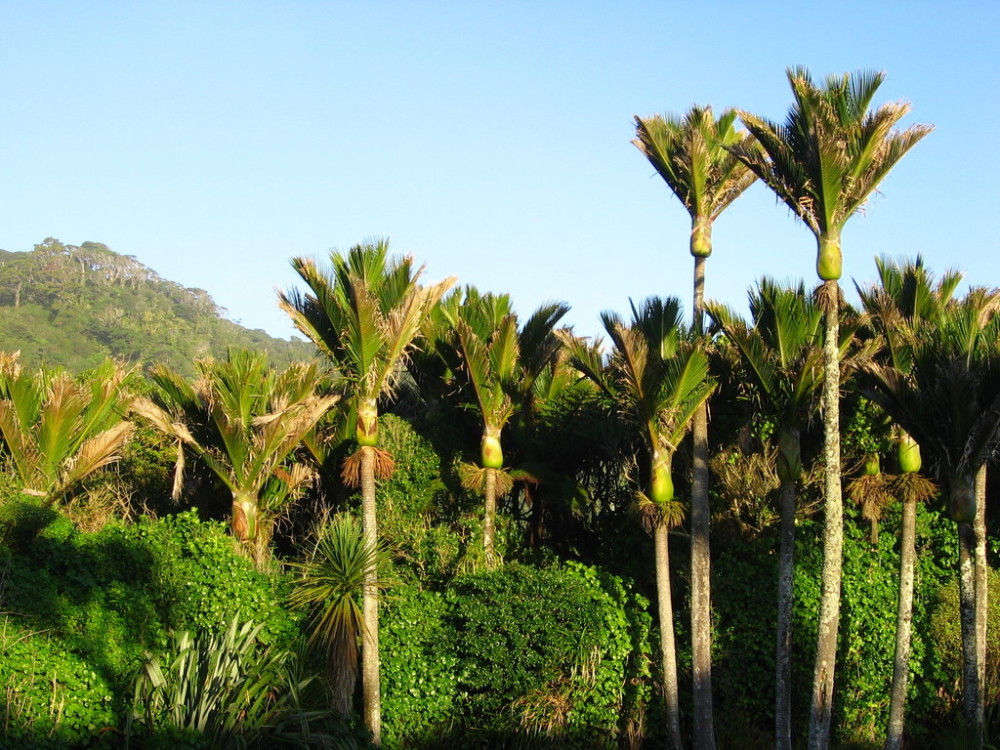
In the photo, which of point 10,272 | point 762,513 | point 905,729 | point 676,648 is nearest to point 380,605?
point 676,648

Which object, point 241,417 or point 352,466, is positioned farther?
point 241,417

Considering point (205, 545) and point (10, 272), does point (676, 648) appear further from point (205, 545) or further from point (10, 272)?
point (10, 272)

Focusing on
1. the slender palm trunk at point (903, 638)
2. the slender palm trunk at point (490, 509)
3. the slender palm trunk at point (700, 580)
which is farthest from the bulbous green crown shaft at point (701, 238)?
the slender palm trunk at point (490, 509)

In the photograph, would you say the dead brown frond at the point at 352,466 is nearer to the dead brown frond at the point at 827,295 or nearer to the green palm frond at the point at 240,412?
the green palm frond at the point at 240,412

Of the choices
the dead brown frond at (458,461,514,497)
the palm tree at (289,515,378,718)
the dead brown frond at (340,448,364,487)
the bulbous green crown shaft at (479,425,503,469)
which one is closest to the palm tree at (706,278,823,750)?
the bulbous green crown shaft at (479,425,503,469)

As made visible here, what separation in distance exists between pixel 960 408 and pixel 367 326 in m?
7.72

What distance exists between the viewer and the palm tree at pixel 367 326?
14.5 metres

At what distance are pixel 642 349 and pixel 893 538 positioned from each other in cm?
602

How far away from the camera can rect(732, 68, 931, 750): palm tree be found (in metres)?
13.9

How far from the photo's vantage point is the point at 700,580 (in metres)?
15.7

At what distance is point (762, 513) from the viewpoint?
59.2ft

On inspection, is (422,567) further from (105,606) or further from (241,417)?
(105,606)

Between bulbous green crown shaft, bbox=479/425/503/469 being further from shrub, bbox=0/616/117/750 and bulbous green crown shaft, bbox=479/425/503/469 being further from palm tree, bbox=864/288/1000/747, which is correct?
shrub, bbox=0/616/117/750

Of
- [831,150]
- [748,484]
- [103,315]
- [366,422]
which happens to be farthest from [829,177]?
[103,315]
